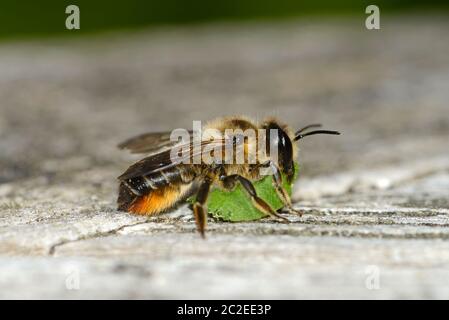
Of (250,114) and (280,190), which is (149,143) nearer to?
(280,190)

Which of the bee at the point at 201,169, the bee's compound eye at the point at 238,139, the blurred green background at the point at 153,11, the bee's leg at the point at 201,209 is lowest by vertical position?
the bee's leg at the point at 201,209

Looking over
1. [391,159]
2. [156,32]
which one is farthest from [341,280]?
[156,32]

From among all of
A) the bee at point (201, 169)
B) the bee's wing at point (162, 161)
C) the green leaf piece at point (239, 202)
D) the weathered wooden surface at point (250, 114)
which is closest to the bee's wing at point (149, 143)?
the bee at point (201, 169)

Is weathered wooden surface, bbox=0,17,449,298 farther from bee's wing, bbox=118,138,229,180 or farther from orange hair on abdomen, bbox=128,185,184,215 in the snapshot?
bee's wing, bbox=118,138,229,180

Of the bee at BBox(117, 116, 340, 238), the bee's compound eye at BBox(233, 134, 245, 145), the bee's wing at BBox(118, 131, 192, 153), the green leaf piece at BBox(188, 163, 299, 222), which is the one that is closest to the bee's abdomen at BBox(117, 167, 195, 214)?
the bee at BBox(117, 116, 340, 238)

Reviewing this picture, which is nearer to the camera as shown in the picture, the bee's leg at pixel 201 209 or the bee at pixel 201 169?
the bee's leg at pixel 201 209

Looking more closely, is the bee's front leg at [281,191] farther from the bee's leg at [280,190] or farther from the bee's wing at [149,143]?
the bee's wing at [149,143]
